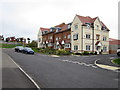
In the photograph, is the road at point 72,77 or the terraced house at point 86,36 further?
the terraced house at point 86,36

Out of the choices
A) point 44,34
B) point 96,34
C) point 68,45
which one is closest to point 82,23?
point 96,34

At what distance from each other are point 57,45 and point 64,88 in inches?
1716

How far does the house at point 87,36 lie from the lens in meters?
36.6

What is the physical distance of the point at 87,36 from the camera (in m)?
37.5

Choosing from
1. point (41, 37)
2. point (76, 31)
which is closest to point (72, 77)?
point (76, 31)

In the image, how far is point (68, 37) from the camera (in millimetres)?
42688

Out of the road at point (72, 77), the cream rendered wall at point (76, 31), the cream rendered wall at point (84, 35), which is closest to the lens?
the road at point (72, 77)

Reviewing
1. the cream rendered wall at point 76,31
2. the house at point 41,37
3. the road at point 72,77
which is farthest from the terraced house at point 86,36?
the road at point 72,77

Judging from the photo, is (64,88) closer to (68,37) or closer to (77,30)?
(77,30)

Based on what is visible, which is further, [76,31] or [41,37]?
[41,37]

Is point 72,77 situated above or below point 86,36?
below

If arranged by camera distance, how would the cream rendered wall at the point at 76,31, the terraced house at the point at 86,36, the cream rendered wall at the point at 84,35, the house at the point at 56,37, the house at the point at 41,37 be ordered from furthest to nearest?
1. the house at the point at 41,37
2. the house at the point at 56,37
3. the cream rendered wall at the point at 76,31
4. the terraced house at the point at 86,36
5. the cream rendered wall at the point at 84,35

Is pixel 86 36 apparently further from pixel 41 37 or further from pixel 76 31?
pixel 41 37

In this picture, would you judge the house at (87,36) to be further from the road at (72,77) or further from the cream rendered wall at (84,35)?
the road at (72,77)
